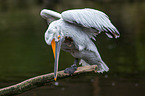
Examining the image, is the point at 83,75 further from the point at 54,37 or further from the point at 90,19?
the point at 54,37

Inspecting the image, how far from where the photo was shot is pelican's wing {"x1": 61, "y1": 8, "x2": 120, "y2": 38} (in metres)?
4.39

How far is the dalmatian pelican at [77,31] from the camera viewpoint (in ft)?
14.1

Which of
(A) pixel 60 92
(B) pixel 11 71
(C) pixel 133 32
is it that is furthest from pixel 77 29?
(C) pixel 133 32

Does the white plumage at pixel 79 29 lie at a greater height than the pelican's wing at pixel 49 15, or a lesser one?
lesser

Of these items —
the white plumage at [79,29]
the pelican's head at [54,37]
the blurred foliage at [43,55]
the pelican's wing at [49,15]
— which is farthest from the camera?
the blurred foliage at [43,55]

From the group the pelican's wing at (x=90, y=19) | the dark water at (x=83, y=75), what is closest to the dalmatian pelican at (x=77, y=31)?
the pelican's wing at (x=90, y=19)

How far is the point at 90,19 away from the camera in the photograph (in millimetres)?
4543

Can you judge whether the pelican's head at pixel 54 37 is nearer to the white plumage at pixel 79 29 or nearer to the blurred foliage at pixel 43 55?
the white plumage at pixel 79 29

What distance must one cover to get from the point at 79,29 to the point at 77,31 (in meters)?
0.09

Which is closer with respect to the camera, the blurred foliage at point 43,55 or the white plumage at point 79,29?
the white plumage at point 79,29

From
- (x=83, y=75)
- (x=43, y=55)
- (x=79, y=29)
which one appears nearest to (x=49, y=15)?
(x=79, y=29)

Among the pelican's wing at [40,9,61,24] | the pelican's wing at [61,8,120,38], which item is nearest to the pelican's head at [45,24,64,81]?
the pelican's wing at [61,8,120,38]

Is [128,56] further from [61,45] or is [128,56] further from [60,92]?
[61,45]

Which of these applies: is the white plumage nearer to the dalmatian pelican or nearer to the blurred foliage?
the dalmatian pelican
